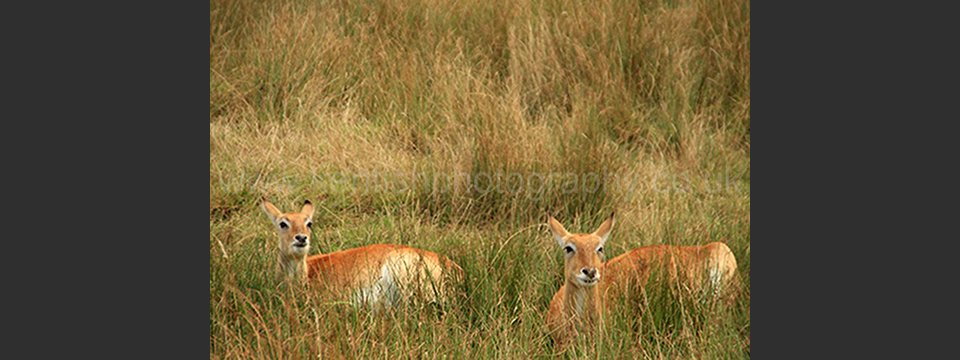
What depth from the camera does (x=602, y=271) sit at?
429cm

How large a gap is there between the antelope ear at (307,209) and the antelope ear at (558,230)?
1118 millimetres

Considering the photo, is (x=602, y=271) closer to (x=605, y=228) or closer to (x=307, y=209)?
(x=605, y=228)

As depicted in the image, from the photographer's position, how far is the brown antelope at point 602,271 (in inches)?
164

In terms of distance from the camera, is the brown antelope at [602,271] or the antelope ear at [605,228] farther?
the antelope ear at [605,228]

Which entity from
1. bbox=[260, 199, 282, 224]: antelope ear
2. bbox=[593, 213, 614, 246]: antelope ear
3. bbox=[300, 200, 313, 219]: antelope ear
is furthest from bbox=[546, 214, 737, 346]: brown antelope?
bbox=[260, 199, 282, 224]: antelope ear

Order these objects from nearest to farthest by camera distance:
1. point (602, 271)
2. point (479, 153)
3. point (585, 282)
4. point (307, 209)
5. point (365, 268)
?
point (585, 282)
point (602, 271)
point (365, 268)
point (307, 209)
point (479, 153)

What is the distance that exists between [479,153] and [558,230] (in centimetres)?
62

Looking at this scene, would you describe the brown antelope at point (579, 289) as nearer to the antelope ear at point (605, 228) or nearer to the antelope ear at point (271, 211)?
the antelope ear at point (605, 228)

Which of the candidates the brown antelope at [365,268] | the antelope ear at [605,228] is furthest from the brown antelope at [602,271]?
the brown antelope at [365,268]

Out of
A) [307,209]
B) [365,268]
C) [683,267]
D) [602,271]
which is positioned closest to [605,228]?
[602,271]

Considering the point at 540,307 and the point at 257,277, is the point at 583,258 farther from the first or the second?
the point at 257,277

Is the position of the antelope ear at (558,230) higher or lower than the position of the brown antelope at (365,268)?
higher

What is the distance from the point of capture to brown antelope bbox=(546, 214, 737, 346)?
4.17 metres

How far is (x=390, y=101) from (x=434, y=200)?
60 centimetres
